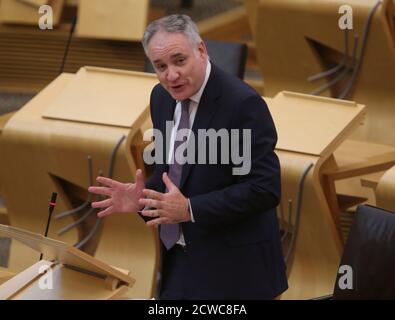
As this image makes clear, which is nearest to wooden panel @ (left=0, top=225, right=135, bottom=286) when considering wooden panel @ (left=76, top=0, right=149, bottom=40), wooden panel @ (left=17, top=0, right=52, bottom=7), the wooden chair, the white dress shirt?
the white dress shirt

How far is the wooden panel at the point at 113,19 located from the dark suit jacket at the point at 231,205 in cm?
172

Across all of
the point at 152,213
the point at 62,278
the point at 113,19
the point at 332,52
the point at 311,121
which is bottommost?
the point at 62,278

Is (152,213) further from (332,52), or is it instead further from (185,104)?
(332,52)

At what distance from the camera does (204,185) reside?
1868mm

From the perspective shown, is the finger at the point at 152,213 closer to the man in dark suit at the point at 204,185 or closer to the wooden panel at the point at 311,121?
the man in dark suit at the point at 204,185

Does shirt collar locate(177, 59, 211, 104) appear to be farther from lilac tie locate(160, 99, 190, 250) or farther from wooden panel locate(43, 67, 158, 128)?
wooden panel locate(43, 67, 158, 128)

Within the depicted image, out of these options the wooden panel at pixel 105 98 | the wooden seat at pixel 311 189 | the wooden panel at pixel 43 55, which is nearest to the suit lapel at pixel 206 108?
the wooden seat at pixel 311 189

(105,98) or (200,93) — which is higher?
(105,98)

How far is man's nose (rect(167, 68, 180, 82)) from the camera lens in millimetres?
1790

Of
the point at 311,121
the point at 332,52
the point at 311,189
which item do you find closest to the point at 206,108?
the point at 311,189

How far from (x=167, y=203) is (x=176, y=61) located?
231 mm

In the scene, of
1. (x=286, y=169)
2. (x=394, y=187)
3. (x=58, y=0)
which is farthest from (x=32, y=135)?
(x=58, y=0)

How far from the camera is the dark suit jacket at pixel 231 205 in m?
1.80

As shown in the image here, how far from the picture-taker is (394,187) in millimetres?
2432
